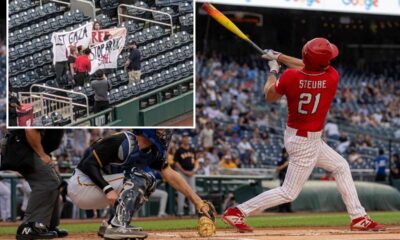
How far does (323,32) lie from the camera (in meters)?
31.6

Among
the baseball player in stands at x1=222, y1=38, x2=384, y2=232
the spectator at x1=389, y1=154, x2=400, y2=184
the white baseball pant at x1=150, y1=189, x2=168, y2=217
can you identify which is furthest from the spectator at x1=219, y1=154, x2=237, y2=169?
the baseball player in stands at x1=222, y1=38, x2=384, y2=232

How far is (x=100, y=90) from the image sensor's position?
34.6ft

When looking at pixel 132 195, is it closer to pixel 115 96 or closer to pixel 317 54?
pixel 317 54

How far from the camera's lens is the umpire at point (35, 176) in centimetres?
830

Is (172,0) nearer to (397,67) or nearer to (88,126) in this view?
(88,126)

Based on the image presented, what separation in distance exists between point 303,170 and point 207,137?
12242 mm

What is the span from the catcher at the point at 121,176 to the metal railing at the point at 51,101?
2686mm

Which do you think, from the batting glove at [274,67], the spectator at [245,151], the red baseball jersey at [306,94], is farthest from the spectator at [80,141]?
the red baseball jersey at [306,94]

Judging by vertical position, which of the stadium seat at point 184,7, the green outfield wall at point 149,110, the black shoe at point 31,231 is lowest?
the black shoe at point 31,231

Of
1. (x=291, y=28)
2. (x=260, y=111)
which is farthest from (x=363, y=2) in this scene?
(x=291, y=28)

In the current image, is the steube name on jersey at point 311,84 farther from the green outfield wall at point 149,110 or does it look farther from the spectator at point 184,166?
the spectator at point 184,166

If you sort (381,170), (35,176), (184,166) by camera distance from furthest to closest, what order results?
(381,170) → (184,166) → (35,176)

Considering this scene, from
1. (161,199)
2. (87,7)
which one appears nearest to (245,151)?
(161,199)

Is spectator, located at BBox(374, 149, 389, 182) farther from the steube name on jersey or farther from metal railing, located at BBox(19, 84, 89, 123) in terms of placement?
the steube name on jersey
